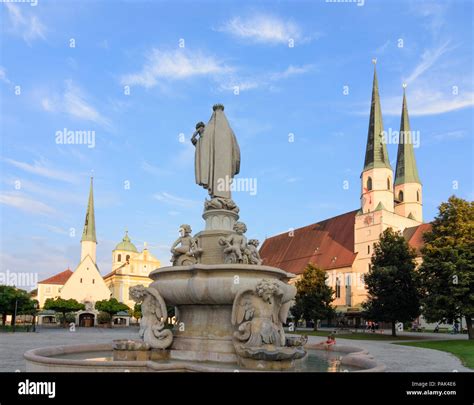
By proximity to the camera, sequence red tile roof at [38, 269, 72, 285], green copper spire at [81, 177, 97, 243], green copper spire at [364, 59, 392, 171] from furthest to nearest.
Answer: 1. green copper spire at [81, 177, 97, 243]
2. red tile roof at [38, 269, 72, 285]
3. green copper spire at [364, 59, 392, 171]

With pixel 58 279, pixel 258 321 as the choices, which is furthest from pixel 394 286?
pixel 58 279

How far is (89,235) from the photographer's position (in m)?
94.2

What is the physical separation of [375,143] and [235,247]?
69944mm

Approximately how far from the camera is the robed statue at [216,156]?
1266cm

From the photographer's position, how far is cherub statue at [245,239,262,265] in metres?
11.1

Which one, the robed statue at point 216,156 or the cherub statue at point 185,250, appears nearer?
the cherub statue at point 185,250

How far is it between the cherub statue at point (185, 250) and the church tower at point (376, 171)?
6511 centimetres

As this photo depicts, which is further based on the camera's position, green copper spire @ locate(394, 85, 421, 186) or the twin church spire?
green copper spire @ locate(394, 85, 421, 186)

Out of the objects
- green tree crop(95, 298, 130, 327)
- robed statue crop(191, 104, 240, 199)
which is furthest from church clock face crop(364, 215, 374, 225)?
robed statue crop(191, 104, 240, 199)

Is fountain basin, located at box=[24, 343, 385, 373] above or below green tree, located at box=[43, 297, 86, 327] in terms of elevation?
above

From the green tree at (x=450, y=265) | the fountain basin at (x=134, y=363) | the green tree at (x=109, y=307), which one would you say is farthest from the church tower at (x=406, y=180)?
the fountain basin at (x=134, y=363)

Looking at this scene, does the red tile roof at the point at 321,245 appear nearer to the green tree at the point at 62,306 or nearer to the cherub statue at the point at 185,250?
the green tree at the point at 62,306

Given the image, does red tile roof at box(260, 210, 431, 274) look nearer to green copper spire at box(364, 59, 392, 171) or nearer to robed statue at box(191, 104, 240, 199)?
green copper spire at box(364, 59, 392, 171)
